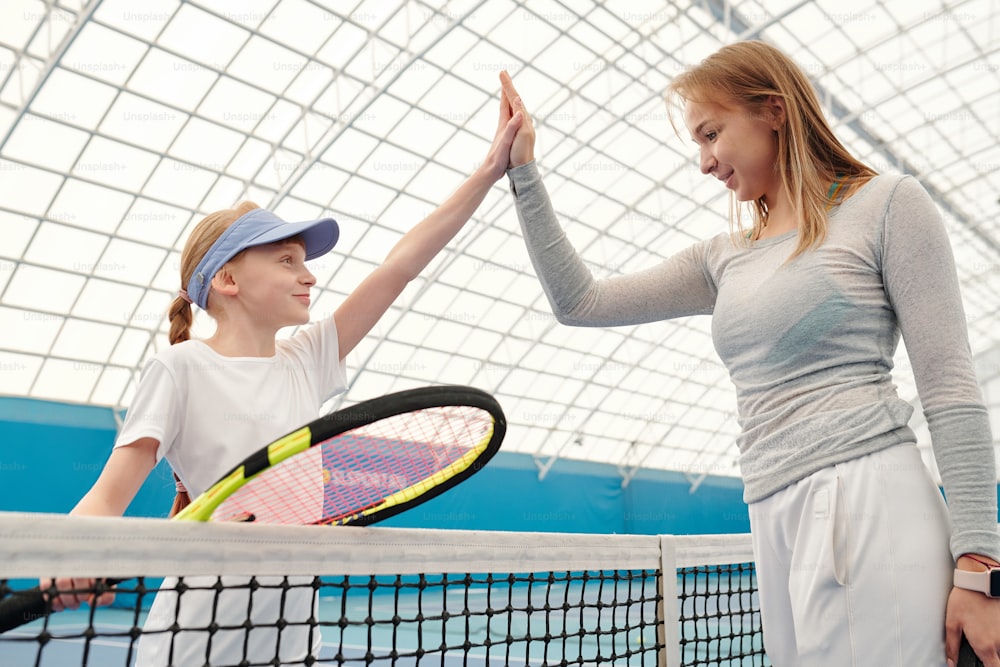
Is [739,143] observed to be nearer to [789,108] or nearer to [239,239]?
[789,108]

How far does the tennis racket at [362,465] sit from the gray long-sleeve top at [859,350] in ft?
1.70

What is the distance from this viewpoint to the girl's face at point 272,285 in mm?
1996

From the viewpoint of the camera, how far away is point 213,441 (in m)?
1.77

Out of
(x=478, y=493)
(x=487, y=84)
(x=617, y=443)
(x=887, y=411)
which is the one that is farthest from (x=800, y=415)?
(x=617, y=443)

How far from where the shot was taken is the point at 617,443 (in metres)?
27.5

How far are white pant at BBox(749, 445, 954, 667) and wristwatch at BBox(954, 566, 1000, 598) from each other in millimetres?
54

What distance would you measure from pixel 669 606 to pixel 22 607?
1.80m

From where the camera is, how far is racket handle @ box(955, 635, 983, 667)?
1.34m

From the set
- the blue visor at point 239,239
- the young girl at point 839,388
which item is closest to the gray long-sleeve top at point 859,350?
the young girl at point 839,388

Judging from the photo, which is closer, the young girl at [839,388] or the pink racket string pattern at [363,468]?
the young girl at [839,388]

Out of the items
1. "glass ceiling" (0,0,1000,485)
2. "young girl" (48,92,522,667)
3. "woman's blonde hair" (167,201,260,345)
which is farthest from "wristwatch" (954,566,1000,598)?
"glass ceiling" (0,0,1000,485)

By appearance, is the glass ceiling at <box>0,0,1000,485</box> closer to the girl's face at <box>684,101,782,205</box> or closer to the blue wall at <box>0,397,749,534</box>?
the blue wall at <box>0,397,749,534</box>

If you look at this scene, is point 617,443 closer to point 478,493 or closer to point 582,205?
point 478,493

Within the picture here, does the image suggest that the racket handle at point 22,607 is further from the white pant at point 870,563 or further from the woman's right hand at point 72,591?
the white pant at point 870,563
